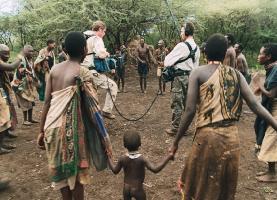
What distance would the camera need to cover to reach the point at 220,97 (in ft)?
10.4

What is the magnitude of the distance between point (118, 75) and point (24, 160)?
687cm

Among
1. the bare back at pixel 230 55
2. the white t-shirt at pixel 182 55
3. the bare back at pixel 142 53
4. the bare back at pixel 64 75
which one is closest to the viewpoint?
the bare back at pixel 64 75

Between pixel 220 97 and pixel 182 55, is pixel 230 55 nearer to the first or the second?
pixel 182 55

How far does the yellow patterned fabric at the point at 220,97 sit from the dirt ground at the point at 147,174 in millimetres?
1839

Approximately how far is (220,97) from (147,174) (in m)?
2.55

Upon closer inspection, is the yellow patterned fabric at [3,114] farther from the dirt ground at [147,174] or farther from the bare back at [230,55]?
the bare back at [230,55]

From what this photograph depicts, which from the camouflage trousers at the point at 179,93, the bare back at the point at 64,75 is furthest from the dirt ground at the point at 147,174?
the bare back at the point at 64,75

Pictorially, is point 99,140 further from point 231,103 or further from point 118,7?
point 118,7

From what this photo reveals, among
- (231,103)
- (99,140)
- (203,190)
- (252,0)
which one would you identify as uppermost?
(252,0)

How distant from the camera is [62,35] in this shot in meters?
16.0

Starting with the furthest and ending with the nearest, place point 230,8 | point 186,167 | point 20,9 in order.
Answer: point 230,8 → point 20,9 → point 186,167

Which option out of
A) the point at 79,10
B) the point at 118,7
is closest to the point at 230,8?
the point at 118,7

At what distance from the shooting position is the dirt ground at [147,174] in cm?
480

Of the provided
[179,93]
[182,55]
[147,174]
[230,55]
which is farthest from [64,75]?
[230,55]
